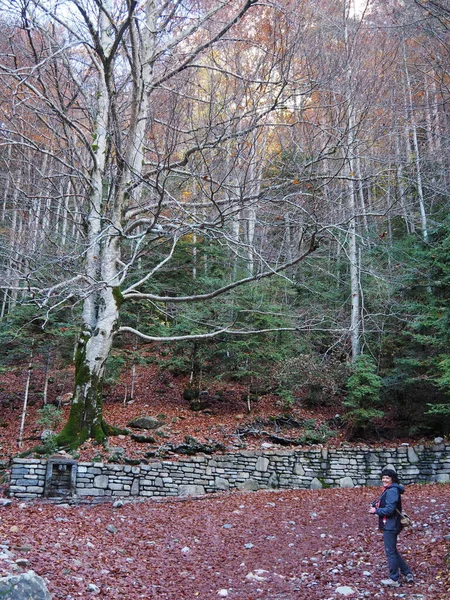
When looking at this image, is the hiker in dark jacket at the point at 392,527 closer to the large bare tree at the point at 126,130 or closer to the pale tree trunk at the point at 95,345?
the large bare tree at the point at 126,130

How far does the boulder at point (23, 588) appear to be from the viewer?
10.5 feet

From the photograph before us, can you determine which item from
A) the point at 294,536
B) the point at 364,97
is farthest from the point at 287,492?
the point at 364,97

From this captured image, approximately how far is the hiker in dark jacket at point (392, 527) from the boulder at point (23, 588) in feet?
9.66

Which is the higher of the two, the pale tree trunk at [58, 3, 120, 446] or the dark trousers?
the pale tree trunk at [58, 3, 120, 446]

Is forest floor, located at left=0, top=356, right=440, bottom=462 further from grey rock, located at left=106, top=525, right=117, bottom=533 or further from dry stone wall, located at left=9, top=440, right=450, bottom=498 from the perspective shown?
grey rock, located at left=106, top=525, right=117, bottom=533

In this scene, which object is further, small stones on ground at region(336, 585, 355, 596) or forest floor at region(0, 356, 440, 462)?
forest floor at region(0, 356, 440, 462)

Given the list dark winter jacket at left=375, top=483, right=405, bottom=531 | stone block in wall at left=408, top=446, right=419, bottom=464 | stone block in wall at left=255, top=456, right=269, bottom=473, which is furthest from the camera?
stone block in wall at left=408, top=446, right=419, bottom=464

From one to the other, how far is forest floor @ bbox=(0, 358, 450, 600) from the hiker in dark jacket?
13 cm

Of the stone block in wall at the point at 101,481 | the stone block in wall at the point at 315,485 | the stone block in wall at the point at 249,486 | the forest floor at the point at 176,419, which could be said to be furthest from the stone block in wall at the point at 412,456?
the stone block in wall at the point at 101,481

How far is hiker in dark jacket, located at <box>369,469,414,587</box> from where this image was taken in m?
4.36

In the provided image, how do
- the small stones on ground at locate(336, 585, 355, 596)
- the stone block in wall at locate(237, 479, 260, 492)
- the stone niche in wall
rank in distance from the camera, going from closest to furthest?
the small stones on ground at locate(336, 585, 355, 596) → the stone niche in wall → the stone block in wall at locate(237, 479, 260, 492)

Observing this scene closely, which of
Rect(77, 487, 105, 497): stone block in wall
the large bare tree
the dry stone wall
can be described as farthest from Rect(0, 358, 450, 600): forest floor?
the large bare tree

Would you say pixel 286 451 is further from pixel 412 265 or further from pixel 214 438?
pixel 412 265

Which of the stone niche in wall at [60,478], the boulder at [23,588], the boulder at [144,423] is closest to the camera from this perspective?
the boulder at [23,588]
